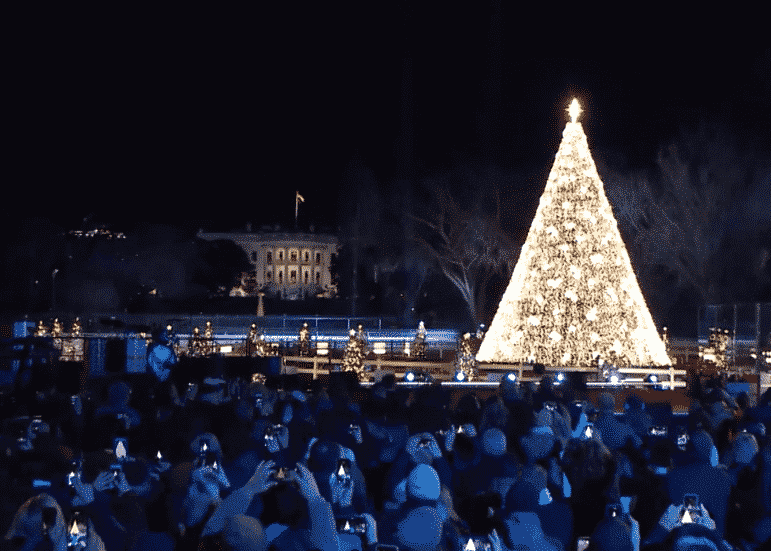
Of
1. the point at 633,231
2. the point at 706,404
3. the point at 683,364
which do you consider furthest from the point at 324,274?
the point at 706,404

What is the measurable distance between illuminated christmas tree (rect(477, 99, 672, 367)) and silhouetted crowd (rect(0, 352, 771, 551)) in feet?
31.7

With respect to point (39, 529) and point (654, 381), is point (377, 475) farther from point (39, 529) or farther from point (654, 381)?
point (654, 381)

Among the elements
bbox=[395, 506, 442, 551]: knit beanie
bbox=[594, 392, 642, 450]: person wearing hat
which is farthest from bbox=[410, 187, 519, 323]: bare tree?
bbox=[395, 506, 442, 551]: knit beanie

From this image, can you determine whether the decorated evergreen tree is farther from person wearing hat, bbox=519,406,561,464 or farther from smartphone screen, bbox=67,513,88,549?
smartphone screen, bbox=67,513,88,549

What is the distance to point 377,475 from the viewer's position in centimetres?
905

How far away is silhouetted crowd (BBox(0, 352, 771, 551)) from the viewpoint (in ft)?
18.9

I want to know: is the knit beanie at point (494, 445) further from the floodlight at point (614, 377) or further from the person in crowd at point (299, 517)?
the floodlight at point (614, 377)

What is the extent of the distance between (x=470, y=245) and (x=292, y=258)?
60.8 m

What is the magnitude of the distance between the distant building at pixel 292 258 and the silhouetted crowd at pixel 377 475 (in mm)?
94178

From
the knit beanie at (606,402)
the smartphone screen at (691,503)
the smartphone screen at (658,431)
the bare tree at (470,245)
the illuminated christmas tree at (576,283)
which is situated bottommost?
the smartphone screen at (691,503)

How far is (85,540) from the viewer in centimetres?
561

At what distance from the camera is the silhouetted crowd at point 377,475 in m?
5.77

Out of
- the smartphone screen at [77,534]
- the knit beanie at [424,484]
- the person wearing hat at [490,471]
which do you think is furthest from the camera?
the person wearing hat at [490,471]

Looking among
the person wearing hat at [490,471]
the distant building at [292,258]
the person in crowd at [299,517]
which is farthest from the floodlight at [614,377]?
the distant building at [292,258]
